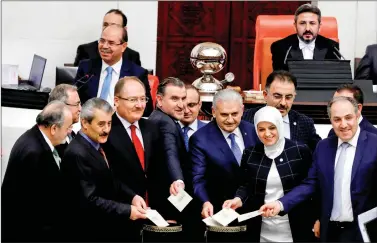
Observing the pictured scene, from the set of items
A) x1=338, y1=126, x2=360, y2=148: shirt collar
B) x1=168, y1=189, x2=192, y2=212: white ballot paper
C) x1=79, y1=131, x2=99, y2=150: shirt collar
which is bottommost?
x1=168, y1=189, x2=192, y2=212: white ballot paper

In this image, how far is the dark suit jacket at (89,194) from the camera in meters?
4.82

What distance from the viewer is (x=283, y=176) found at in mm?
5055

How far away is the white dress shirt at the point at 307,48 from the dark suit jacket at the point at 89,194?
2900 millimetres

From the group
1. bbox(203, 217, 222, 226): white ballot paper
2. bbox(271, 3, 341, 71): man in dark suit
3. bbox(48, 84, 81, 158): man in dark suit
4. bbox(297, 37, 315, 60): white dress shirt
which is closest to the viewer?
bbox(203, 217, 222, 226): white ballot paper

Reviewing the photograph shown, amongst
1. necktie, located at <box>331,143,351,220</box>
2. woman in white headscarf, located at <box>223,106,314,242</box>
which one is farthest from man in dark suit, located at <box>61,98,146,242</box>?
necktie, located at <box>331,143,351,220</box>

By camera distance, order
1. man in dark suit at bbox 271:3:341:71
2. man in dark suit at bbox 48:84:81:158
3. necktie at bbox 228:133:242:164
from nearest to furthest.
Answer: necktie at bbox 228:133:242:164 < man in dark suit at bbox 48:84:81:158 < man in dark suit at bbox 271:3:341:71

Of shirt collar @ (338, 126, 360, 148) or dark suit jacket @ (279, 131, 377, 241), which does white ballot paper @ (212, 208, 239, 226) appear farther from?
shirt collar @ (338, 126, 360, 148)

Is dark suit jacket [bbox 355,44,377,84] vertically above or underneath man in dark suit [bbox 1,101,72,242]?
above

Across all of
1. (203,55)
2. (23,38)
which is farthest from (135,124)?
(23,38)

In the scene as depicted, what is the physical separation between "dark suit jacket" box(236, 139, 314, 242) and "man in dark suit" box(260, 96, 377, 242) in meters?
0.10

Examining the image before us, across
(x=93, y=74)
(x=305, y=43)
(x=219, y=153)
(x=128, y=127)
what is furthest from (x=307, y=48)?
(x=128, y=127)

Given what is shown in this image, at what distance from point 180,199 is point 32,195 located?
82cm

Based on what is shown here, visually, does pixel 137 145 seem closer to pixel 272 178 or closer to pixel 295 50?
pixel 272 178

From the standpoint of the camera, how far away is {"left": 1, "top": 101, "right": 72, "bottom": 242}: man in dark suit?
15.6 feet
